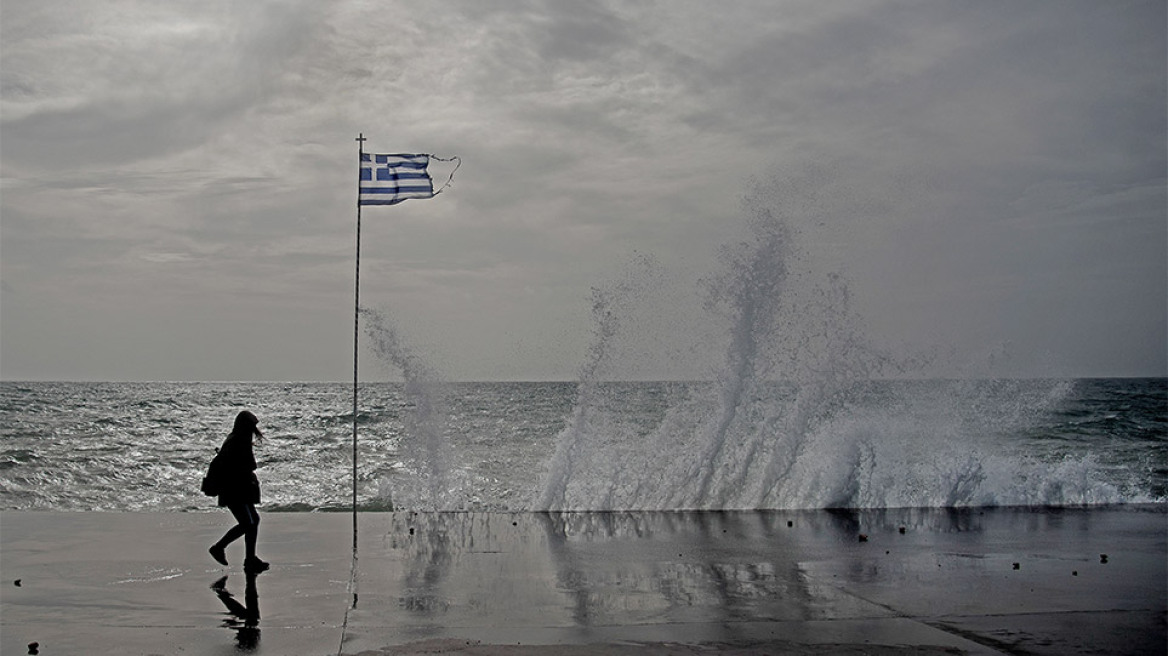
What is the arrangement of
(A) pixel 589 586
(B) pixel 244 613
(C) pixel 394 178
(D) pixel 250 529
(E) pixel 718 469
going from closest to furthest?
(B) pixel 244 613
(A) pixel 589 586
(D) pixel 250 529
(C) pixel 394 178
(E) pixel 718 469

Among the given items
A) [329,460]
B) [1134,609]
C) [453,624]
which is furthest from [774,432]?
[329,460]

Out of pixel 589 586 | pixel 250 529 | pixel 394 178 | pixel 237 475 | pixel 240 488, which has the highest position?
pixel 394 178

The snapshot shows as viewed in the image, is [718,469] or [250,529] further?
[718,469]

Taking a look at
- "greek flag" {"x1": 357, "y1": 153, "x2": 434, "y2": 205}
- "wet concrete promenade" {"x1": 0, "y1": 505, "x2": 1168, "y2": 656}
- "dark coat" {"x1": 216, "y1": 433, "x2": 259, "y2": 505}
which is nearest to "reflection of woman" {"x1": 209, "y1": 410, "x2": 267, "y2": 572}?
"dark coat" {"x1": 216, "y1": 433, "x2": 259, "y2": 505}

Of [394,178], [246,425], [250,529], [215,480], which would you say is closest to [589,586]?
[250,529]

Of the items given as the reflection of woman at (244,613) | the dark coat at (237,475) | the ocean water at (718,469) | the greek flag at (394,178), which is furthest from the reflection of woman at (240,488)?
the ocean water at (718,469)

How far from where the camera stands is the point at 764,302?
17.1 meters

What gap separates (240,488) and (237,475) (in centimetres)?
12

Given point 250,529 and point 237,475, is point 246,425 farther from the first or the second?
point 250,529

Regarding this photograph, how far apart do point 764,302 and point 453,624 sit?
10616 millimetres

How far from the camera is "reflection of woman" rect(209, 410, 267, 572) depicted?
32.3 feet

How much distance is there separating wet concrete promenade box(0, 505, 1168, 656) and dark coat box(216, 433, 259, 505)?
72 cm

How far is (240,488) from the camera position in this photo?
32.5 feet

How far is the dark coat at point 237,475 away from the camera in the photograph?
32.5 ft
